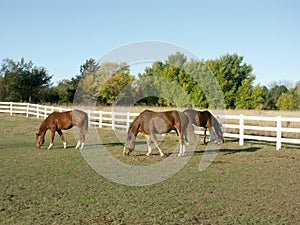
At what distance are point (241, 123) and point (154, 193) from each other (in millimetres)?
8187

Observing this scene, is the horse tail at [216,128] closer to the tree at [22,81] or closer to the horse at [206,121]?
the horse at [206,121]

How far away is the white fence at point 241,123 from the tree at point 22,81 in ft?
22.3

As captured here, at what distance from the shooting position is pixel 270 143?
14219 mm

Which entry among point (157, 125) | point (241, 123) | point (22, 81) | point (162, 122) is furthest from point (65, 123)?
point (22, 81)

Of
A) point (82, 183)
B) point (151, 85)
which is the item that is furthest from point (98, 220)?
point (151, 85)

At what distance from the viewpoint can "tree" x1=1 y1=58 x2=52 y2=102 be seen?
39594mm

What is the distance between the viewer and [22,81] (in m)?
40.2

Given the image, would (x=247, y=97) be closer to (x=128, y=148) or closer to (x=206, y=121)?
(x=206, y=121)

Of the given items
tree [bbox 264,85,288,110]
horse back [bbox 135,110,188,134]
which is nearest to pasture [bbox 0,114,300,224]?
horse back [bbox 135,110,188,134]

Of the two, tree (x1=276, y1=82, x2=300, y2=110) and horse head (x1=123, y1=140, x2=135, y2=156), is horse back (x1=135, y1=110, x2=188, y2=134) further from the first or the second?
tree (x1=276, y1=82, x2=300, y2=110)

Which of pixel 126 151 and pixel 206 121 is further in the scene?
pixel 206 121

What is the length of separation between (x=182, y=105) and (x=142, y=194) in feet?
25.8

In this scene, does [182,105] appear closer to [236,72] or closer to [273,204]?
[273,204]

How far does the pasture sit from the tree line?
2495 millimetres
